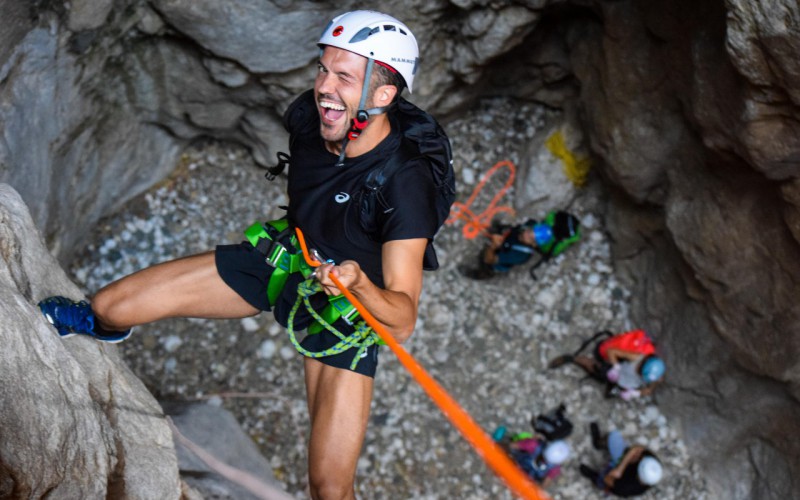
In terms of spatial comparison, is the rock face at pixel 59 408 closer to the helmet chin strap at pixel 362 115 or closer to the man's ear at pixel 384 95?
the helmet chin strap at pixel 362 115

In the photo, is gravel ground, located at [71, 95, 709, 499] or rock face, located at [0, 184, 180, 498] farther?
gravel ground, located at [71, 95, 709, 499]

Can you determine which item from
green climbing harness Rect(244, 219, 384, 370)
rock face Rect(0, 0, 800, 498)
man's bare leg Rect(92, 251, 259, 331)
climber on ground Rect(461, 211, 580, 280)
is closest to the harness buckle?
green climbing harness Rect(244, 219, 384, 370)

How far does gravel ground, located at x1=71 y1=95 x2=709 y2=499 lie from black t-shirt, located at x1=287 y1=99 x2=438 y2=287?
2.49 m

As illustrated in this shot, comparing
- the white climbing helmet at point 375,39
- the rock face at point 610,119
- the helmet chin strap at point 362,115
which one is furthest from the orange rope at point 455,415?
the rock face at point 610,119

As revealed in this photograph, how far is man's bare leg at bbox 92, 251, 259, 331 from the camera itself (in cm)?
421

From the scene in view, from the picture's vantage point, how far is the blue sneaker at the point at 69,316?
3.94 m

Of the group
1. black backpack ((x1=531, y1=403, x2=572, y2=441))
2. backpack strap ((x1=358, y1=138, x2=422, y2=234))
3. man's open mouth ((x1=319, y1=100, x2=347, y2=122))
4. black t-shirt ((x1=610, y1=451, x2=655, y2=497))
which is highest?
man's open mouth ((x1=319, y1=100, x2=347, y2=122))

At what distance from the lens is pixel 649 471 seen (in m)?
6.31

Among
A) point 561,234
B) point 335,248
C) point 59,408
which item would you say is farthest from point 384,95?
point 561,234

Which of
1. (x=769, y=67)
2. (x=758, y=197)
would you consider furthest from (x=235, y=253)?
(x=758, y=197)

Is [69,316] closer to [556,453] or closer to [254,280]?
[254,280]

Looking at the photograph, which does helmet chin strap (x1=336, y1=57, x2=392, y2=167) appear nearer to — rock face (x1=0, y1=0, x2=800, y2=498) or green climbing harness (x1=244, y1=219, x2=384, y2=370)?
green climbing harness (x1=244, y1=219, x2=384, y2=370)

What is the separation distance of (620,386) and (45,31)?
4948 millimetres

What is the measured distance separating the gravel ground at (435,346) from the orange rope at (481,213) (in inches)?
2.9
